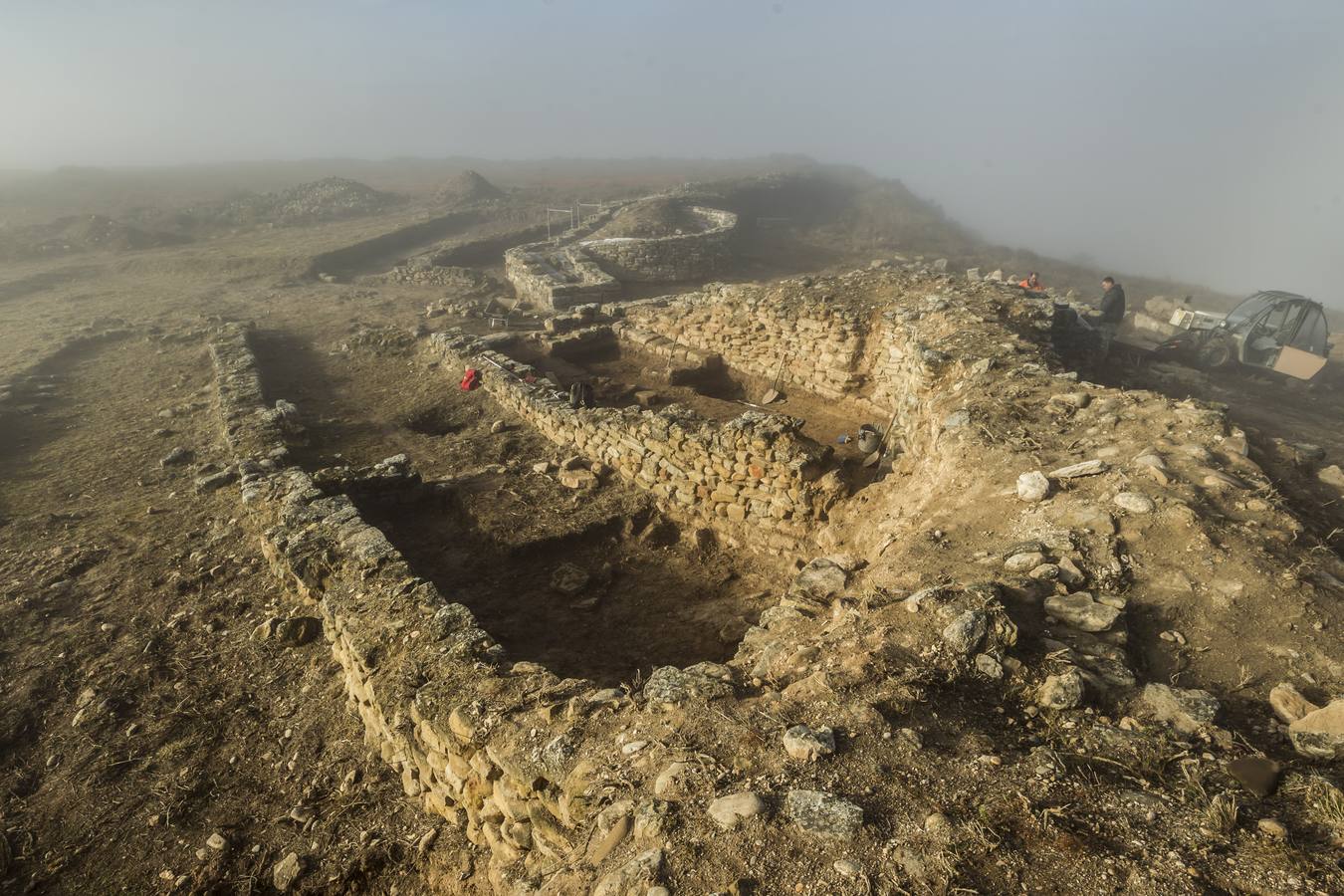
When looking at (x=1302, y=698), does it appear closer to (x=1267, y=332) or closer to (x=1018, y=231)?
(x=1267, y=332)

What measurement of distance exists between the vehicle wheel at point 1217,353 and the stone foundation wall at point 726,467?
12045 millimetres

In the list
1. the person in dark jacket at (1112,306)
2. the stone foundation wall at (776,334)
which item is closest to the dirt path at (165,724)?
the stone foundation wall at (776,334)

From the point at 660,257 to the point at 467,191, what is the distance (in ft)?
68.2

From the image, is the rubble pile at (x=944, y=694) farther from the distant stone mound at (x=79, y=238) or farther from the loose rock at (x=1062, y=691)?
the distant stone mound at (x=79, y=238)

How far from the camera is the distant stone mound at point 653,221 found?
23.7 m

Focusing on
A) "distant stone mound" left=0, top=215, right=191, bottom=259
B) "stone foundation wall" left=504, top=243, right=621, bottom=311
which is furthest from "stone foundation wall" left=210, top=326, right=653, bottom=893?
"distant stone mound" left=0, top=215, right=191, bottom=259

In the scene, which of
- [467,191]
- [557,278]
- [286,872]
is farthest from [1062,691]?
[467,191]

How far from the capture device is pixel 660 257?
68.7 ft

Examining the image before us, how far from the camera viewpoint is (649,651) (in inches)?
211

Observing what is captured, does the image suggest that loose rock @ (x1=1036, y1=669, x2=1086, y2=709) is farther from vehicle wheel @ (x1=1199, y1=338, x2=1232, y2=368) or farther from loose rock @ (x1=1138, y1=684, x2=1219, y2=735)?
vehicle wheel @ (x1=1199, y1=338, x2=1232, y2=368)

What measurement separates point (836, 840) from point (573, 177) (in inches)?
2156

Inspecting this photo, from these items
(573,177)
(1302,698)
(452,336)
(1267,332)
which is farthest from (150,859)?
(573,177)

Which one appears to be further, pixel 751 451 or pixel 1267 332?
pixel 1267 332

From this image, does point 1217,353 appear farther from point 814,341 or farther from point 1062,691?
point 1062,691
